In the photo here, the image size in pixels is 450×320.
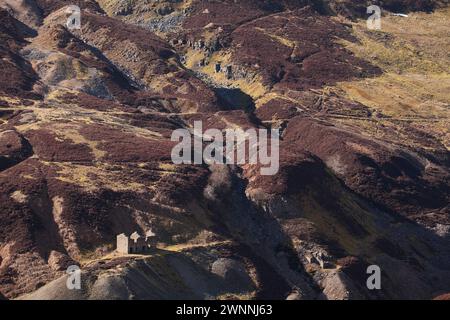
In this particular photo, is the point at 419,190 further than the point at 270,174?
Yes

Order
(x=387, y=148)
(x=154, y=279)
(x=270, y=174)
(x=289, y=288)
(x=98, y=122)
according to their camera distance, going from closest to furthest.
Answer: (x=154, y=279), (x=289, y=288), (x=270, y=174), (x=98, y=122), (x=387, y=148)

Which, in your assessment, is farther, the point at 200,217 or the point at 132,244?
the point at 200,217

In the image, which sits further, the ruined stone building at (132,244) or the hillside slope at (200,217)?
the ruined stone building at (132,244)

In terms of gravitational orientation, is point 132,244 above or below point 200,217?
above

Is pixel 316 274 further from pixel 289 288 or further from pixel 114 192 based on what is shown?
pixel 114 192

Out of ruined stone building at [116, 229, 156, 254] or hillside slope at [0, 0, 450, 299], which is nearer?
hillside slope at [0, 0, 450, 299]

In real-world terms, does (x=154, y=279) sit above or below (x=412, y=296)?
above

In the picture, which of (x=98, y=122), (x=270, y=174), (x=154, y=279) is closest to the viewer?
(x=154, y=279)
